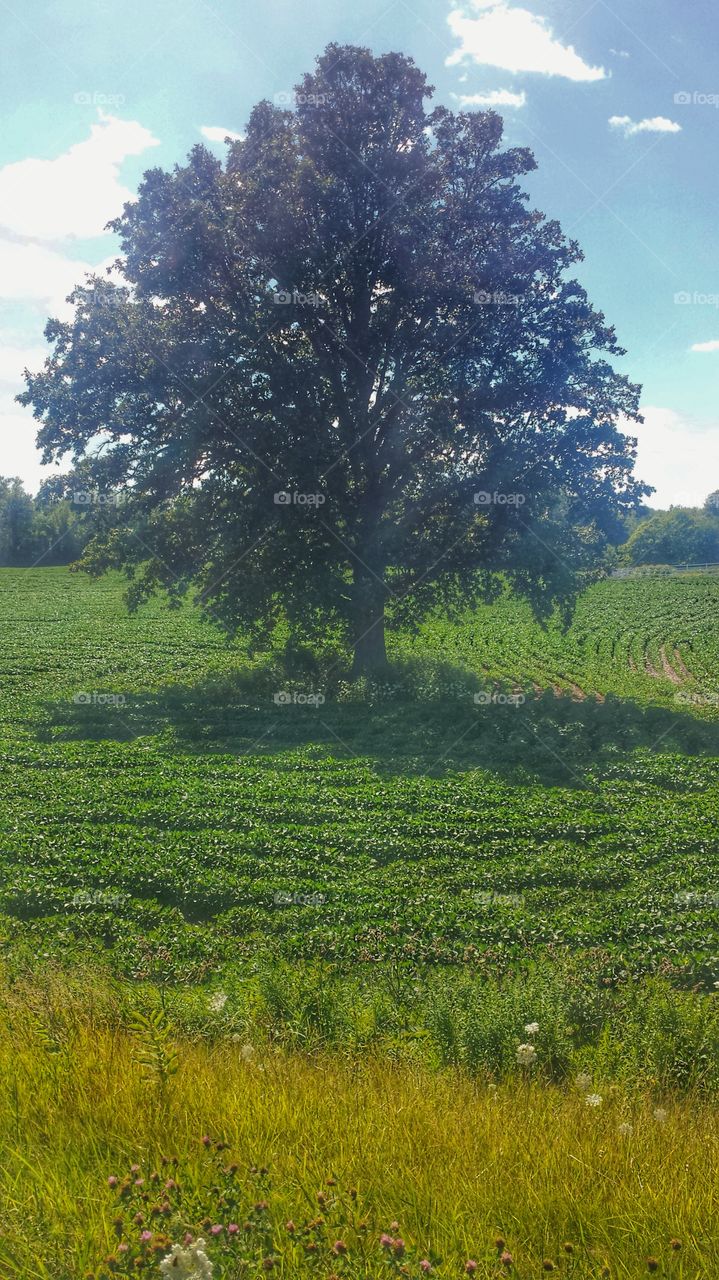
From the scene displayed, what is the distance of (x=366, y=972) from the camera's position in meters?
9.34

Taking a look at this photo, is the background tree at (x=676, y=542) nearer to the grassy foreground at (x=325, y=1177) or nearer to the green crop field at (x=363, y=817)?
the green crop field at (x=363, y=817)

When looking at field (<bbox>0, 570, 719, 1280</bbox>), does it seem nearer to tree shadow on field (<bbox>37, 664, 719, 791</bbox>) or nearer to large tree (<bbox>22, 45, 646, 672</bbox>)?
tree shadow on field (<bbox>37, 664, 719, 791</bbox>)

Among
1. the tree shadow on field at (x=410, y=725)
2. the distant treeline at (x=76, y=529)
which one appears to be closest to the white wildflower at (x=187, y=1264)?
the tree shadow on field at (x=410, y=725)

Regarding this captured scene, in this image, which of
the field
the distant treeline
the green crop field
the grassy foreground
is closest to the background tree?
the distant treeline

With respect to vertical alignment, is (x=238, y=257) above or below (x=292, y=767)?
above

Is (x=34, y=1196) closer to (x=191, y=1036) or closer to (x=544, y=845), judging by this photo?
(x=191, y=1036)

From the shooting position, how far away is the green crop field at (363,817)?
10250 millimetres

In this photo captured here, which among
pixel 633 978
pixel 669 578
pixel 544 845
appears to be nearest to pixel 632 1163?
pixel 633 978

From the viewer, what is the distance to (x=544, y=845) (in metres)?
13.1

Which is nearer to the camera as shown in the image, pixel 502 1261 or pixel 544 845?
pixel 502 1261

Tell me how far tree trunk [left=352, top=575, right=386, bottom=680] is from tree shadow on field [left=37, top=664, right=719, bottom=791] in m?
1.00

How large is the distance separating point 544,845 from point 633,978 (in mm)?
3871

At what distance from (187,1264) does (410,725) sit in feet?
61.8

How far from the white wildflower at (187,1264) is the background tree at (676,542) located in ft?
356
